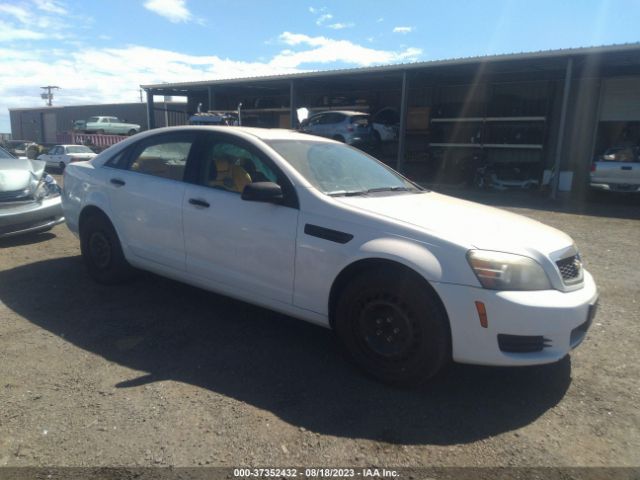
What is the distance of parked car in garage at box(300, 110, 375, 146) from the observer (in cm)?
1648

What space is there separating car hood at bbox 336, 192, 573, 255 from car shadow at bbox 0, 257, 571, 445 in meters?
0.94

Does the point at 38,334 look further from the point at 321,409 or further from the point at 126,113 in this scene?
the point at 126,113

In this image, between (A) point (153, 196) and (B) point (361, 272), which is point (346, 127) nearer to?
(A) point (153, 196)

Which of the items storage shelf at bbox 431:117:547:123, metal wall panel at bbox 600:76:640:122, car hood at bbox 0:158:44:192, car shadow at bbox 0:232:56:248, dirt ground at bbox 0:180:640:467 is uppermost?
metal wall panel at bbox 600:76:640:122

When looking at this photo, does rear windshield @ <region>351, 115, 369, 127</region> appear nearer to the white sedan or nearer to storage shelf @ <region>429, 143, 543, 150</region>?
storage shelf @ <region>429, 143, 543, 150</region>

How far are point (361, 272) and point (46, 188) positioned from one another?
5.75 m

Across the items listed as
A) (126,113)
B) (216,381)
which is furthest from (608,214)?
(126,113)

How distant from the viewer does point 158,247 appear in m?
4.21

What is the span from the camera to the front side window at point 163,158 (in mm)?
4176

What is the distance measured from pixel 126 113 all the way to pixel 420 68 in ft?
98.8

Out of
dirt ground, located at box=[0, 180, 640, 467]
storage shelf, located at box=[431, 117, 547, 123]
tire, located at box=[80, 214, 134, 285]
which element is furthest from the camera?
storage shelf, located at box=[431, 117, 547, 123]

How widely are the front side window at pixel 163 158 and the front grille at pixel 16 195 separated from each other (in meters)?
2.81

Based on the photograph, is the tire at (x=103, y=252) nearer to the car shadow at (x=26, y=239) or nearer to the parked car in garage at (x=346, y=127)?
the car shadow at (x=26, y=239)

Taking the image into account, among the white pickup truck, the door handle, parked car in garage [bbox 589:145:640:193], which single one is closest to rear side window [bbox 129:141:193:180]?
the door handle
